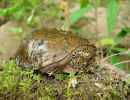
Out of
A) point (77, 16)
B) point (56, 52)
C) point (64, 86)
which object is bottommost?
point (64, 86)

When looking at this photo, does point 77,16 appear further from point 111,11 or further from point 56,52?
point 56,52

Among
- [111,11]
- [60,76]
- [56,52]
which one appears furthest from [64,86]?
[111,11]

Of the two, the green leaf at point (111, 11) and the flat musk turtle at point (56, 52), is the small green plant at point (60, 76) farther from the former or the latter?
the green leaf at point (111, 11)

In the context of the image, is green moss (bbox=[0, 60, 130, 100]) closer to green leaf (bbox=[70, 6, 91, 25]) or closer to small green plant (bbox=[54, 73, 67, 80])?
small green plant (bbox=[54, 73, 67, 80])

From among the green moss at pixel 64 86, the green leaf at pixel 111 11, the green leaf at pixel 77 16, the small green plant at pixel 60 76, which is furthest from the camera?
the green leaf at pixel 77 16

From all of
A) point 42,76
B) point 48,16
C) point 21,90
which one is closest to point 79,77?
point 42,76

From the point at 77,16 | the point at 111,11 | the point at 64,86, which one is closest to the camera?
the point at 64,86

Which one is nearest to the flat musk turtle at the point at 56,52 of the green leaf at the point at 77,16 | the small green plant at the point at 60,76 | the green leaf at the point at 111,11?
the small green plant at the point at 60,76

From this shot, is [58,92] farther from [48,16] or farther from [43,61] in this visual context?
[48,16]
